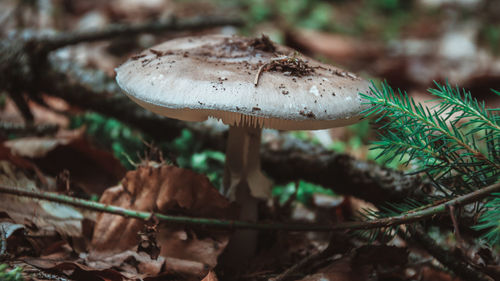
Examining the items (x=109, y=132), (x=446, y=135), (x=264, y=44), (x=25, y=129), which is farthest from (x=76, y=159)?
(x=446, y=135)

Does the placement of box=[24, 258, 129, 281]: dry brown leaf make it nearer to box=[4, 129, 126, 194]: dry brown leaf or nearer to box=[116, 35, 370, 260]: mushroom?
box=[116, 35, 370, 260]: mushroom

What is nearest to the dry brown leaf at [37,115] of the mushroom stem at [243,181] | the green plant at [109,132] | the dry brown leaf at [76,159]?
the green plant at [109,132]

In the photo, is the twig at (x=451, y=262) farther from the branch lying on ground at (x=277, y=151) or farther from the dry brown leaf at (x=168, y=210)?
the dry brown leaf at (x=168, y=210)

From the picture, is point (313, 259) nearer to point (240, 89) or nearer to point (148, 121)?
point (240, 89)

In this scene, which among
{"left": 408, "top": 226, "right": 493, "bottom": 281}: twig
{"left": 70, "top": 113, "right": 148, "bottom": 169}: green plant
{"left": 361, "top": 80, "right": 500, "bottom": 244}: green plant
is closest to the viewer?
{"left": 361, "top": 80, "right": 500, "bottom": 244}: green plant

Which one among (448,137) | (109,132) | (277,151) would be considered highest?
(448,137)

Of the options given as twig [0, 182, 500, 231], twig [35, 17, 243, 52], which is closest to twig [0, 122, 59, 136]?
twig [35, 17, 243, 52]

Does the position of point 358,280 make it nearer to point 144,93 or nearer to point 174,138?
point 144,93

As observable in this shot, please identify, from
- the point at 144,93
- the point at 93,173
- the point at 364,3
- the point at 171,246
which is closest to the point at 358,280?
the point at 171,246
